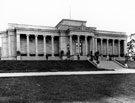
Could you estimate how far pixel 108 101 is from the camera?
6.56 m

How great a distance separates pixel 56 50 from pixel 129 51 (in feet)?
103

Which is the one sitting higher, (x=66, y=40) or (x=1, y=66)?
(x=66, y=40)

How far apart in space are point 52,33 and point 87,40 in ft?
34.3

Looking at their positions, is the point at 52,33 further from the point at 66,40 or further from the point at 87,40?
the point at 87,40

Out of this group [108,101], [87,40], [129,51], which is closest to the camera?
[108,101]

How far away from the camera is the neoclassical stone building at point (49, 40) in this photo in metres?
40.0

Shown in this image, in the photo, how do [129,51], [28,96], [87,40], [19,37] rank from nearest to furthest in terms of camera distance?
1. [28,96]
2. [19,37]
3. [87,40]
4. [129,51]

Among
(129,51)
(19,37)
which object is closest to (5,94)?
(19,37)

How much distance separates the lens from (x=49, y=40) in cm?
4406

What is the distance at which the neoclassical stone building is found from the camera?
4000 centimetres

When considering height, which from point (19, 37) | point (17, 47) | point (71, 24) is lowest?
point (17, 47)

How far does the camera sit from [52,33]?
4238 centimetres

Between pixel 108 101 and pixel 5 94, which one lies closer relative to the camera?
pixel 108 101

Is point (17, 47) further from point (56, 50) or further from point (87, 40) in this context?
point (87, 40)
